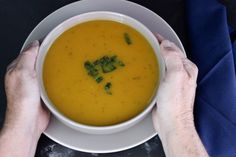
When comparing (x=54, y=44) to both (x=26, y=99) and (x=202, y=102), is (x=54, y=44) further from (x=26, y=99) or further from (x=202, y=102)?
(x=202, y=102)

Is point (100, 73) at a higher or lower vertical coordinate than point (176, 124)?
higher

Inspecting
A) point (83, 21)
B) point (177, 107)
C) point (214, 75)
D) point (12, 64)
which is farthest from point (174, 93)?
point (12, 64)

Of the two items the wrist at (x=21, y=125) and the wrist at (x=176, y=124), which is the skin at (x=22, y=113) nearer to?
the wrist at (x=21, y=125)

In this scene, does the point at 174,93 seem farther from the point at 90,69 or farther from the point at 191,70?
the point at 90,69

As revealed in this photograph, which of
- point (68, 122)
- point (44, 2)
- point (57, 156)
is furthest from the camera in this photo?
point (44, 2)

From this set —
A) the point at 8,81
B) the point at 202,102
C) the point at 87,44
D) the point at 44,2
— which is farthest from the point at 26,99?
the point at 202,102
